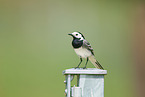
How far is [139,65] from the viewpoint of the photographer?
2.99 m

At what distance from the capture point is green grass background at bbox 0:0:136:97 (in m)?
2.75

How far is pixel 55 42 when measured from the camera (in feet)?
9.34

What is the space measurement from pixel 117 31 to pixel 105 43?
232 millimetres

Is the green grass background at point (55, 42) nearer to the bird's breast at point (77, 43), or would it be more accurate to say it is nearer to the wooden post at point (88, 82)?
the bird's breast at point (77, 43)

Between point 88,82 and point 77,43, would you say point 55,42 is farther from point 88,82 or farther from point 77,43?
point 88,82

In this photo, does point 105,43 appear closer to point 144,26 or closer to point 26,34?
point 144,26

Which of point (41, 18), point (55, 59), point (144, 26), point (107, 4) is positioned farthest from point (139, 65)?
point (41, 18)

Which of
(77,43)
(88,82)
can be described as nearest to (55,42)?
(77,43)

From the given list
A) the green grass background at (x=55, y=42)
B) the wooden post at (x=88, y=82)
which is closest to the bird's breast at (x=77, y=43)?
the wooden post at (x=88, y=82)

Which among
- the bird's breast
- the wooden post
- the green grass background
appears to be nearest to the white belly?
the bird's breast

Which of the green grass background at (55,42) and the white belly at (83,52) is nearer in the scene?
the white belly at (83,52)

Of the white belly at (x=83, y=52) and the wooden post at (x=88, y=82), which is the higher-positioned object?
the white belly at (x=83, y=52)

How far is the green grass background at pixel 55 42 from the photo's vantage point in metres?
2.75

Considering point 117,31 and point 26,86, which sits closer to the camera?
point 26,86
